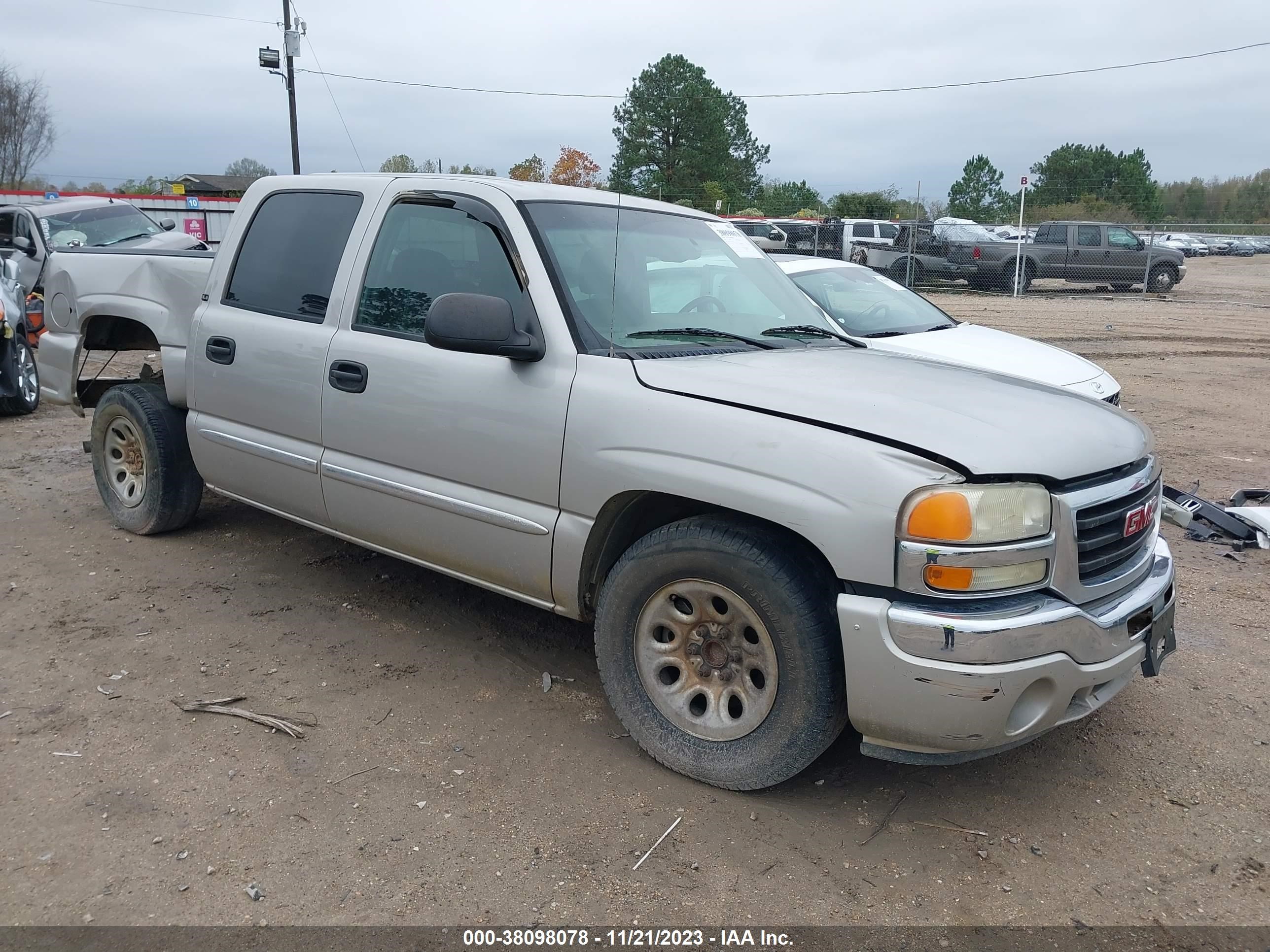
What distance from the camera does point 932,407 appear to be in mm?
2953

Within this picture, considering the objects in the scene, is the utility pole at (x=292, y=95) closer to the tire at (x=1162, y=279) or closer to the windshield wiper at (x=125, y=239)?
the windshield wiper at (x=125, y=239)

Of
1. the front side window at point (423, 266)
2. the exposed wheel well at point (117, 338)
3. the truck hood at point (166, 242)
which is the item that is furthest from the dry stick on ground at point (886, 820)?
the truck hood at point (166, 242)

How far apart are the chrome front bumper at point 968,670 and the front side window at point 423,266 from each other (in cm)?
179

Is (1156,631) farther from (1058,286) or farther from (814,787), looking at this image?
(1058,286)

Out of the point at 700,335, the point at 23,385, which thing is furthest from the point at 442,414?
the point at 23,385

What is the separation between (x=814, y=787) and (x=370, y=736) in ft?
4.98

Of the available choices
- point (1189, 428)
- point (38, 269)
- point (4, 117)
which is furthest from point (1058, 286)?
point (4, 117)

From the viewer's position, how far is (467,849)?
2.85 metres

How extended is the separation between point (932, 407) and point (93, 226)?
47.5 ft

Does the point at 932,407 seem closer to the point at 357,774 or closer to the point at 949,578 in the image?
the point at 949,578

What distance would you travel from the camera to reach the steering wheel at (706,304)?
383 cm

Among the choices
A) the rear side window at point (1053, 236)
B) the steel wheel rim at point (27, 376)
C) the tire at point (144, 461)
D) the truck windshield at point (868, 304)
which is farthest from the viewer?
the rear side window at point (1053, 236)

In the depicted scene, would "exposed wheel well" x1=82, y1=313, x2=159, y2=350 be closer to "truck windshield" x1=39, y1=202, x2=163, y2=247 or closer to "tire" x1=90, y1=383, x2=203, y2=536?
"tire" x1=90, y1=383, x2=203, y2=536

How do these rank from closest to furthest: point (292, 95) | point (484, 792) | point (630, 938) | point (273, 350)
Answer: point (630, 938), point (484, 792), point (273, 350), point (292, 95)
